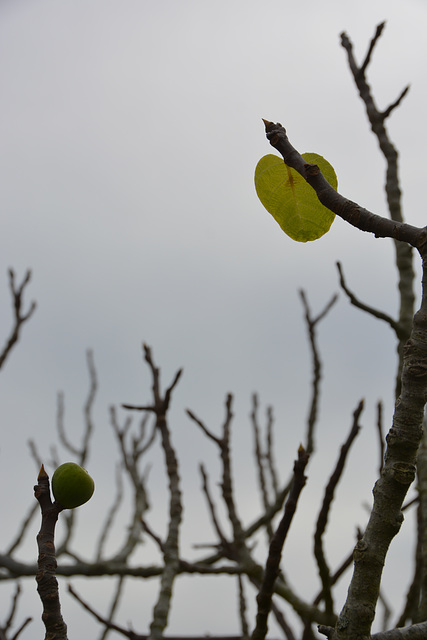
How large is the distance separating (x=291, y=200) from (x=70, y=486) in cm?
89

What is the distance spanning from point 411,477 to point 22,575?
2.91m

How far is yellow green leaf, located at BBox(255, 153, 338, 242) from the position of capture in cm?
142

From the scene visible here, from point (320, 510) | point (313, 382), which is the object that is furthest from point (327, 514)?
point (313, 382)


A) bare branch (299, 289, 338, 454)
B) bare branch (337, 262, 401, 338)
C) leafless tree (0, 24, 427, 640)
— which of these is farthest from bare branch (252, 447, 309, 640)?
bare branch (299, 289, 338, 454)

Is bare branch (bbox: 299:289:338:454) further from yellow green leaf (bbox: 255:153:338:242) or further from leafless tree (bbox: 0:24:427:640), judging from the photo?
yellow green leaf (bbox: 255:153:338:242)

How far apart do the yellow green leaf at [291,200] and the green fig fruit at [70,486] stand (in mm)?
816

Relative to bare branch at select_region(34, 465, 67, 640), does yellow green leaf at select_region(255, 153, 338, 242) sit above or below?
above

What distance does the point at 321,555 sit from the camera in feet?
7.45

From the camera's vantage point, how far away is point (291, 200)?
1.47m

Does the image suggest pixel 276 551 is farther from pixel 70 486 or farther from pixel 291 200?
pixel 291 200

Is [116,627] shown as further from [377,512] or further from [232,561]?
[377,512]

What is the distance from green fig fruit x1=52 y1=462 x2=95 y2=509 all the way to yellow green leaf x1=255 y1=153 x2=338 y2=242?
0.82 metres

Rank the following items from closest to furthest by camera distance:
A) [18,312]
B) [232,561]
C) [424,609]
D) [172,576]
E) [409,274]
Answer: [424,609]
[172,576]
[232,561]
[409,274]
[18,312]

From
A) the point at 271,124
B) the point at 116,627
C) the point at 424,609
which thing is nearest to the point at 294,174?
the point at 271,124
